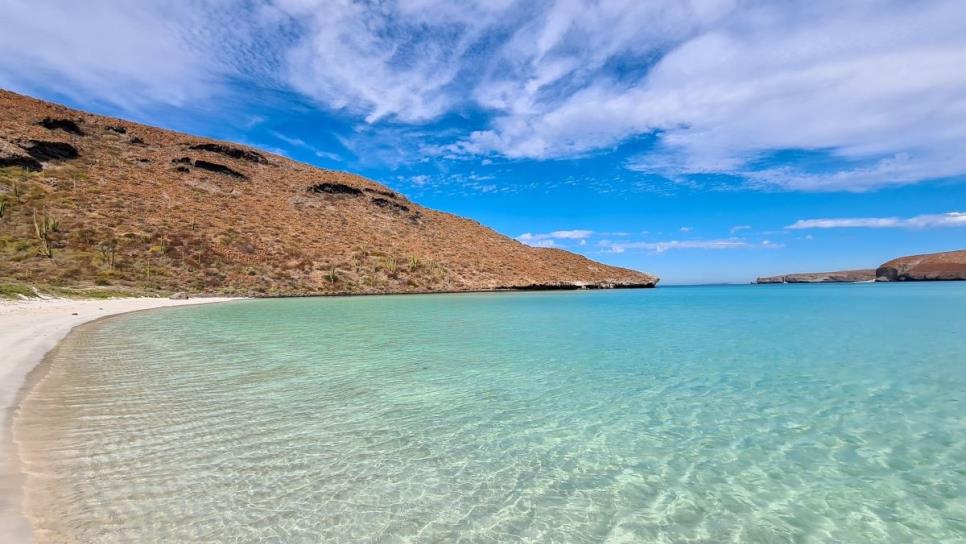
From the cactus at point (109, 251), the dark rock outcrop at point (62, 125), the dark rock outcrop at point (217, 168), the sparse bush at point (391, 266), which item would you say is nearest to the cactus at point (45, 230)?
the cactus at point (109, 251)

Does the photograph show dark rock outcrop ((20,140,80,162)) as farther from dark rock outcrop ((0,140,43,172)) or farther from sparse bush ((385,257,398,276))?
sparse bush ((385,257,398,276))

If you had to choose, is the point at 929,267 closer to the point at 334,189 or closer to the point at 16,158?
the point at 334,189

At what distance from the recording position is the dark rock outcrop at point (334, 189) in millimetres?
80000

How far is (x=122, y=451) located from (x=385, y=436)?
3.37 metres

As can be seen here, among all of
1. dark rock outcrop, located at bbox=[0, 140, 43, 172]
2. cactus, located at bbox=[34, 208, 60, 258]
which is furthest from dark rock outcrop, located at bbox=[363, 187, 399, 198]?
cactus, located at bbox=[34, 208, 60, 258]

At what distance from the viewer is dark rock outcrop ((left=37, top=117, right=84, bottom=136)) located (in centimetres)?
6134

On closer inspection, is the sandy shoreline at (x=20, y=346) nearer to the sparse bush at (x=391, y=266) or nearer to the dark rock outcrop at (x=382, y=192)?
the sparse bush at (x=391, y=266)

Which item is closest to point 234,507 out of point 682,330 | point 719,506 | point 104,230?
point 719,506

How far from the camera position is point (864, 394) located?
9.24 meters

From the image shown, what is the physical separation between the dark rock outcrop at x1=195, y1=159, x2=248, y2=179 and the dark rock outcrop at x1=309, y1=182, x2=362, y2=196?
38.7 feet

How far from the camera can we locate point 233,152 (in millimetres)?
81062

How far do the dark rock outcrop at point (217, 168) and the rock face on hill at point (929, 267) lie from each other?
8811 inches

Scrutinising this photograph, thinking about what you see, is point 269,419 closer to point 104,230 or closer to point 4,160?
point 104,230

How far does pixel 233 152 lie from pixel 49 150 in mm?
27545
